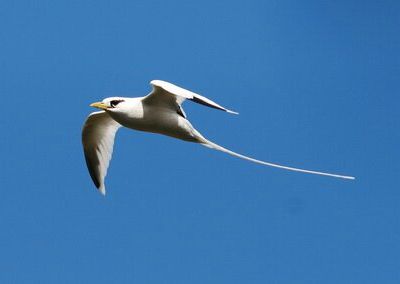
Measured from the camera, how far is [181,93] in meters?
9.54

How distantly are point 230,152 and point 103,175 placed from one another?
2.88m

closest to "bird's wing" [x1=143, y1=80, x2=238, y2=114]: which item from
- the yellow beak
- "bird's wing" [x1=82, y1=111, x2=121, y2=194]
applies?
the yellow beak

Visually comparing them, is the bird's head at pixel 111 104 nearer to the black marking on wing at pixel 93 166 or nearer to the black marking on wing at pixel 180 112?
the black marking on wing at pixel 180 112

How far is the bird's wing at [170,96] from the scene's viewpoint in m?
9.25

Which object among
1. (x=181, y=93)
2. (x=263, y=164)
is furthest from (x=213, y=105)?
(x=263, y=164)

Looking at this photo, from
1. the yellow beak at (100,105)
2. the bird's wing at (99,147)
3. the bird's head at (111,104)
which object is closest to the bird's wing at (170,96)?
the bird's head at (111,104)

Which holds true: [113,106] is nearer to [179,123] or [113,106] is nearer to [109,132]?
[179,123]

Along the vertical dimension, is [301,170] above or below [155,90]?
below

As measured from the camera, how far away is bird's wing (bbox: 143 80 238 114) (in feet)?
30.3

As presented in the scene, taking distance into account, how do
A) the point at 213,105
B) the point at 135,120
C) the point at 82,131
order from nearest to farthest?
1. the point at 213,105
2. the point at 135,120
3. the point at 82,131

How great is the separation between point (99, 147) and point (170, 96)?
8.17 feet

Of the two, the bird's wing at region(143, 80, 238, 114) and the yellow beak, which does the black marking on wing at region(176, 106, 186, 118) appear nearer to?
the bird's wing at region(143, 80, 238, 114)

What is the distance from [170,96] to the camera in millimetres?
10578

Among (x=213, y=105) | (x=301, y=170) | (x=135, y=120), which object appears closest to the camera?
(x=213, y=105)
